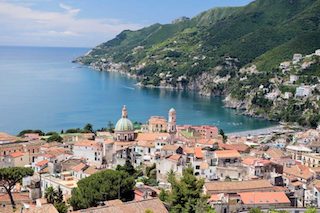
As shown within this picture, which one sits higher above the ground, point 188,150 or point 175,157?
point 175,157

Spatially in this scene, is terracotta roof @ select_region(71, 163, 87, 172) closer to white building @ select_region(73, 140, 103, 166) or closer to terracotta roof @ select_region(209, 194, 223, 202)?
white building @ select_region(73, 140, 103, 166)

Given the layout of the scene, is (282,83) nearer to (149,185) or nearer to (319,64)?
(319,64)

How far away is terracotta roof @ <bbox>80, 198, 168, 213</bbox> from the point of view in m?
21.8

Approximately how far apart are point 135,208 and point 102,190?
4.88 m

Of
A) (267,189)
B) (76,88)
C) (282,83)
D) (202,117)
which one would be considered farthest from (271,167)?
(76,88)

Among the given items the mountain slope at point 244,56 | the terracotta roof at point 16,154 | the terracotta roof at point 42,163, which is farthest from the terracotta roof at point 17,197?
the mountain slope at point 244,56

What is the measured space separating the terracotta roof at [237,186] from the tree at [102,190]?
498 centimetres

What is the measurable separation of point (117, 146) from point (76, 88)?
93.8m

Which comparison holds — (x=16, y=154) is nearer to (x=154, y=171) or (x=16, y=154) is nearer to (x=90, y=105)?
(x=154, y=171)

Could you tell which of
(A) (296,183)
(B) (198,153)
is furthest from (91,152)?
(A) (296,183)

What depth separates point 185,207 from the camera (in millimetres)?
24578

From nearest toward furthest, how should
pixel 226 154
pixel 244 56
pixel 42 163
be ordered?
pixel 226 154 → pixel 42 163 → pixel 244 56

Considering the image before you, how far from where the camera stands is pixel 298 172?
122ft

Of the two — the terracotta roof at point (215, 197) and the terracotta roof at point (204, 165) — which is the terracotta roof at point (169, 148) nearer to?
the terracotta roof at point (204, 165)
